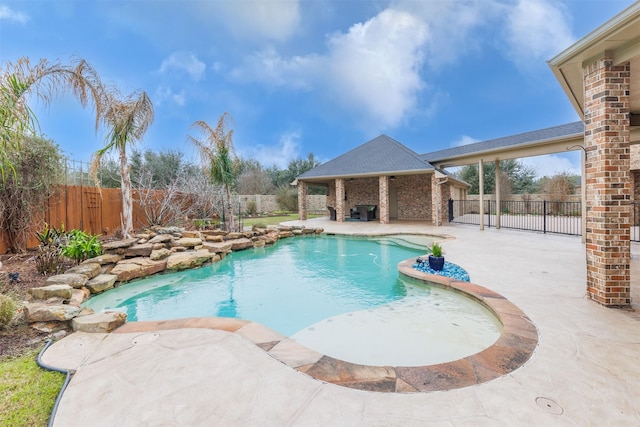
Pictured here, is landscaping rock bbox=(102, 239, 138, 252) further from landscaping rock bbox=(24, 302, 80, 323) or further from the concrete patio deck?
the concrete patio deck

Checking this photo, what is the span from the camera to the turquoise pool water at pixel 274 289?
14.6 ft

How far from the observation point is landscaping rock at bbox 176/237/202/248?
26.5ft

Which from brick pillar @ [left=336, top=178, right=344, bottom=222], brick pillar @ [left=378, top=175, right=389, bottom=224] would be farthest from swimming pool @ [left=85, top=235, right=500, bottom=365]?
brick pillar @ [left=336, top=178, right=344, bottom=222]

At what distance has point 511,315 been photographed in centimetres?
326

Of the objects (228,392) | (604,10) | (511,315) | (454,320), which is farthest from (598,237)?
(604,10)

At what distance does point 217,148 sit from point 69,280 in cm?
715

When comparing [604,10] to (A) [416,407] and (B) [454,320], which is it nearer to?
(B) [454,320]

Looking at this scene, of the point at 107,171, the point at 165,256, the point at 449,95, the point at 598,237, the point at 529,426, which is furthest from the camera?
the point at 449,95

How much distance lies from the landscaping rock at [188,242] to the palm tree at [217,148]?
3050mm

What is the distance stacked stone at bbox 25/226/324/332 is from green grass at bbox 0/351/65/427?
0.77 m

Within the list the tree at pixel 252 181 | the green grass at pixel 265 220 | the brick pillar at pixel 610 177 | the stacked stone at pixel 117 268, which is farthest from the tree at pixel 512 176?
the brick pillar at pixel 610 177

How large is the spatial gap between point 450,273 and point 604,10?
6.55m

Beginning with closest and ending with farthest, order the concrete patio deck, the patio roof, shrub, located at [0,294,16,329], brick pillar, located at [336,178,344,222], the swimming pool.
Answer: the concrete patio deck
shrub, located at [0,294,16,329]
the swimming pool
the patio roof
brick pillar, located at [336,178,344,222]

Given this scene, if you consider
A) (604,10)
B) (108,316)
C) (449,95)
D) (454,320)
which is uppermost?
(449,95)
